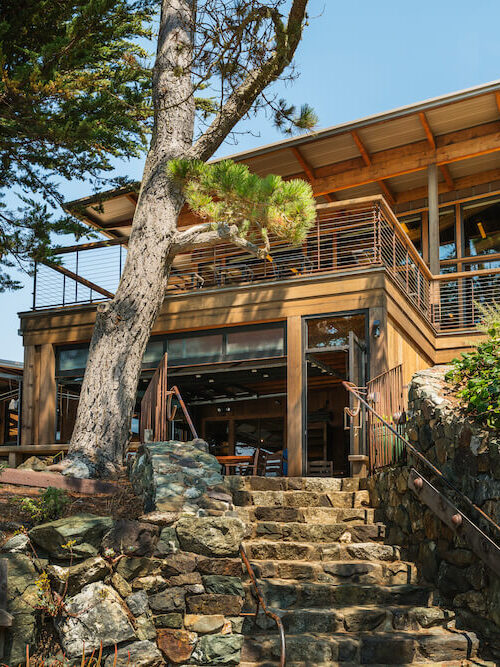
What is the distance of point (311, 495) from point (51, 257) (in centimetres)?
509

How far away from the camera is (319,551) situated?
25.0ft

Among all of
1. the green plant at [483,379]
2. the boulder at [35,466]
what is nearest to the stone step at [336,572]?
the green plant at [483,379]

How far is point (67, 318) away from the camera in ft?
43.6

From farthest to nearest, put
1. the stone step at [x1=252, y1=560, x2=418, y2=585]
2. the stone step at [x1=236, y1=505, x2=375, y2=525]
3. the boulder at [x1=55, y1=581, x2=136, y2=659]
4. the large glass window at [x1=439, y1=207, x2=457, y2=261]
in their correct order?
the large glass window at [x1=439, y1=207, x2=457, y2=261] < the stone step at [x1=236, y1=505, x2=375, y2=525] < the stone step at [x1=252, y1=560, x2=418, y2=585] < the boulder at [x1=55, y1=581, x2=136, y2=659]

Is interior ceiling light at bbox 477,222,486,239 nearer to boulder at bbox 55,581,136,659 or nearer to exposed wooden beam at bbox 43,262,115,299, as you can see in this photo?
exposed wooden beam at bbox 43,262,115,299

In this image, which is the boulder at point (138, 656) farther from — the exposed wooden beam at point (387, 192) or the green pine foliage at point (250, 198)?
the exposed wooden beam at point (387, 192)

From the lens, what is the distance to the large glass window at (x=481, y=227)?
14.8 meters

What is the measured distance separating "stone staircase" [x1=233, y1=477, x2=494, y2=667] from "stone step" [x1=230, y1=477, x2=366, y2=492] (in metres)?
0.25

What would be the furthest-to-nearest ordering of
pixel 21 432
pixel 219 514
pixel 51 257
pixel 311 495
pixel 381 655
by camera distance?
pixel 21 432, pixel 51 257, pixel 311 495, pixel 219 514, pixel 381 655

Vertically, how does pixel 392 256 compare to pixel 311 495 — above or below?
above

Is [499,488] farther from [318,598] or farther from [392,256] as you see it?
[392,256]

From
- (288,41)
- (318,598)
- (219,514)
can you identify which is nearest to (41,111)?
(288,41)

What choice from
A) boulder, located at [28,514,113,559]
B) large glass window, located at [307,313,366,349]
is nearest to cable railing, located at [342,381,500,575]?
boulder, located at [28,514,113,559]

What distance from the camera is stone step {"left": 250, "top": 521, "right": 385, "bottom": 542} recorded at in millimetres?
7965
